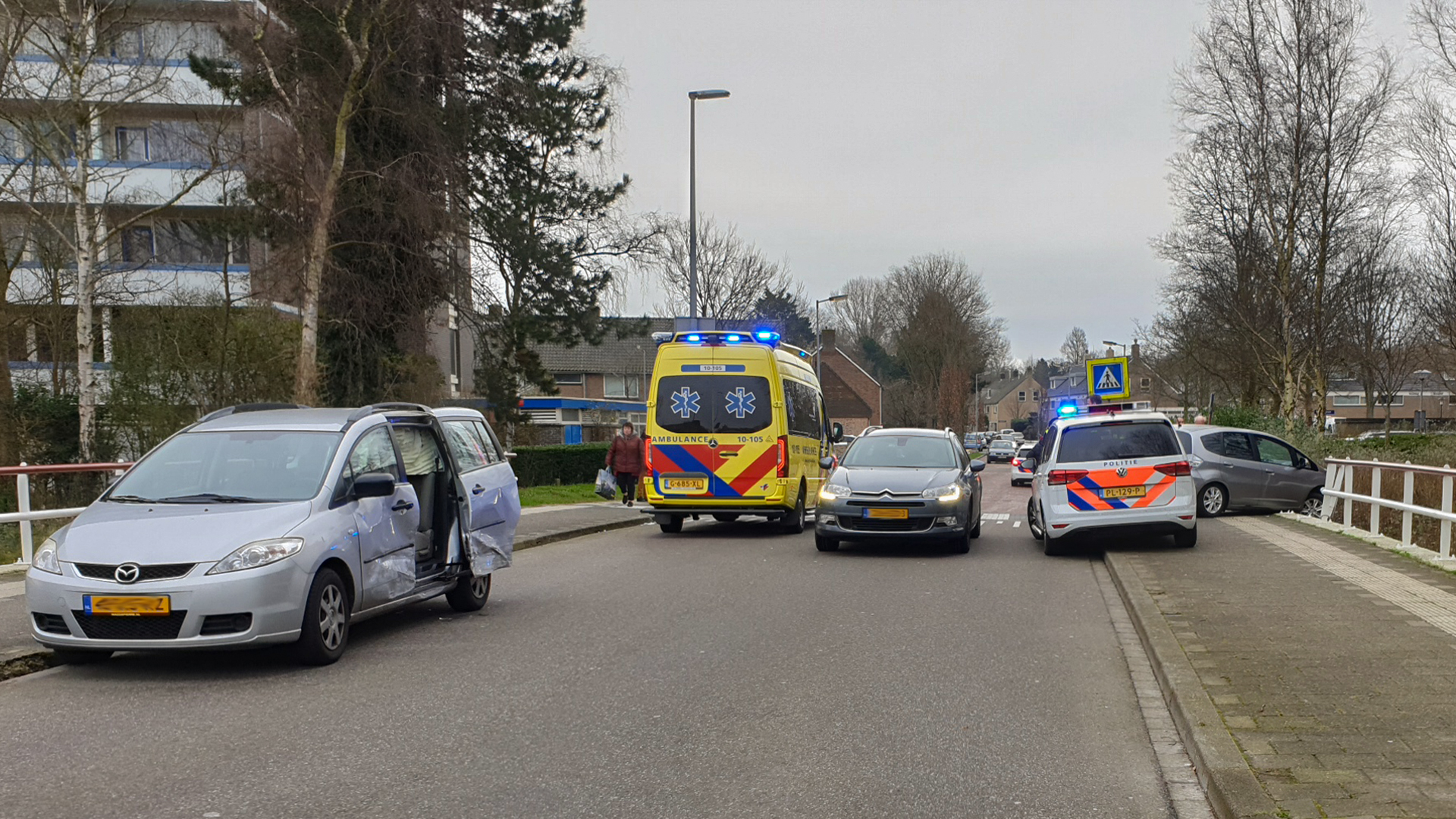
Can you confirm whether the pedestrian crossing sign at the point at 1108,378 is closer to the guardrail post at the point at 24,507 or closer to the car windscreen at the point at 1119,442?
the car windscreen at the point at 1119,442

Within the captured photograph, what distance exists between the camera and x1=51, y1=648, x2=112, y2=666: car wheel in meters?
7.71

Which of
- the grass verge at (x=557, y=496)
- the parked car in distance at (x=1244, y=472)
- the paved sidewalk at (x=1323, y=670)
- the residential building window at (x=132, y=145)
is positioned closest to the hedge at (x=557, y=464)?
the grass verge at (x=557, y=496)

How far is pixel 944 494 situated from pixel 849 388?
7832 centimetres

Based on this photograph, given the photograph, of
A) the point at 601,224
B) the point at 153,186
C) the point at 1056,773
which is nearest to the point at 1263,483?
the point at 601,224

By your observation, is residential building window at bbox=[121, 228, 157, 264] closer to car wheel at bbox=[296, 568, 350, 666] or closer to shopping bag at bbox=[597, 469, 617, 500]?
shopping bag at bbox=[597, 469, 617, 500]

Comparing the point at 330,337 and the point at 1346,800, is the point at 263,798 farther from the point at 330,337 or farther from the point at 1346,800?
the point at 330,337

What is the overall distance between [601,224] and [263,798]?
2315 cm

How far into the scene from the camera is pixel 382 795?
16.4 ft

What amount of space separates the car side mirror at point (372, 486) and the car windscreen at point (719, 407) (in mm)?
9490

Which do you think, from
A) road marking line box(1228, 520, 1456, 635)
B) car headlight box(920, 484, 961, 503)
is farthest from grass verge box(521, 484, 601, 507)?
road marking line box(1228, 520, 1456, 635)

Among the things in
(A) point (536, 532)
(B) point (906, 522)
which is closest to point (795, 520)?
(A) point (536, 532)

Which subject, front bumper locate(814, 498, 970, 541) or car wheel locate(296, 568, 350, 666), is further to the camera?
front bumper locate(814, 498, 970, 541)

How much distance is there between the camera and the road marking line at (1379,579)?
8.93m

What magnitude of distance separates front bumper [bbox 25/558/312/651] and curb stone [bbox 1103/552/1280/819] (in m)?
5.01
